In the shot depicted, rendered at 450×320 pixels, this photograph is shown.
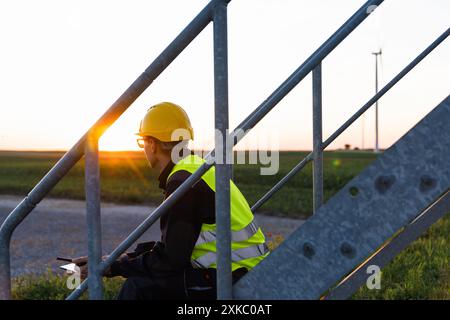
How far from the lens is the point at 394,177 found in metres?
1.55

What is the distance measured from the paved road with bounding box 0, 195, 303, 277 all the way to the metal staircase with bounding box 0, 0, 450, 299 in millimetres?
4958

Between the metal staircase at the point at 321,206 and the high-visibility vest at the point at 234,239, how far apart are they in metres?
0.58

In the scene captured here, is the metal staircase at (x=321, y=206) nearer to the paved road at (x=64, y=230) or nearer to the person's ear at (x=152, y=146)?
the person's ear at (x=152, y=146)

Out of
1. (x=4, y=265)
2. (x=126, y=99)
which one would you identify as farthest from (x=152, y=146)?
(x=126, y=99)

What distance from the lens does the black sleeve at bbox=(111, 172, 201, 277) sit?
2424mm

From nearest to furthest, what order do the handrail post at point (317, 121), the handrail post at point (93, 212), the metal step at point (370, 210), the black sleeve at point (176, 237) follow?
1. the metal step at point (370, 210)
2. the handrail post at point (93, 212)
3. the black sleeve at point (176, 237)
4. the handrail post at point (317, 121)

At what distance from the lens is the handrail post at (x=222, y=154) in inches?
68.6

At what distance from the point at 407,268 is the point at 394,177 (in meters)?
4.36

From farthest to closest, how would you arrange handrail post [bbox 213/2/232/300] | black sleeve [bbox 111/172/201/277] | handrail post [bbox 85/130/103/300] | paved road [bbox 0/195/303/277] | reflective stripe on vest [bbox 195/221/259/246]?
paved road [bbox 0/195/303/277], reflective stripe on vest [bbox 195/221/259/246], black sleeve [bbox 111/172/201/277], handrail post [bbox 85/130/103/300], handrail post [bbox 213/2/232/300]

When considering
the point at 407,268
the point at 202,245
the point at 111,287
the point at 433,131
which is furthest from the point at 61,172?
the point at 407,268

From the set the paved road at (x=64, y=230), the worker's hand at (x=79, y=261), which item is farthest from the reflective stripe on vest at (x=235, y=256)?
the paved road at (x=64, y=230)

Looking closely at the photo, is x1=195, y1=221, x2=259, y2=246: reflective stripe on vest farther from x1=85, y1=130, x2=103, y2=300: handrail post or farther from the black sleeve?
x1=85, y1=130, x2=103, y2=300: handrail post

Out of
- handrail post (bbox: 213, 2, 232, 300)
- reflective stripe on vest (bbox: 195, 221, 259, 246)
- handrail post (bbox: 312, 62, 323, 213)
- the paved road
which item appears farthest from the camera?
the paved road

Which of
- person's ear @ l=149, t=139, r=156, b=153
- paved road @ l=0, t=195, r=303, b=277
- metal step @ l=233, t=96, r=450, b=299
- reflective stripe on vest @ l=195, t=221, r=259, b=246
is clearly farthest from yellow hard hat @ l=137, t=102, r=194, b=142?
paved road @ l=0, t=195, r=303, b=277
